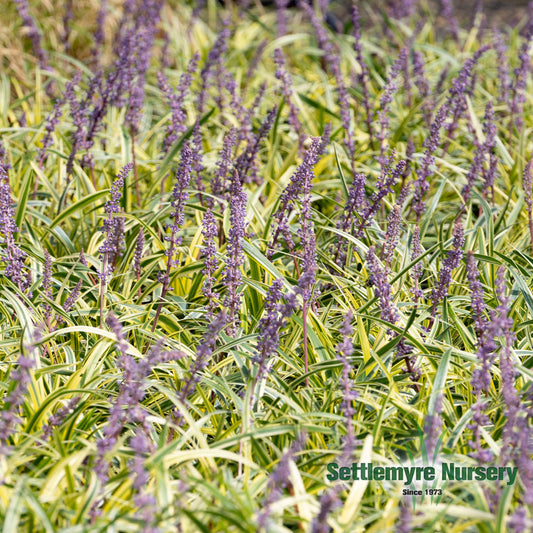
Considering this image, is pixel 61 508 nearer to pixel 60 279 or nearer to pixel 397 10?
pixel 60 279

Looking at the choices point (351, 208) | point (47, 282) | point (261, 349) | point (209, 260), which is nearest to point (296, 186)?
point (351, 208)

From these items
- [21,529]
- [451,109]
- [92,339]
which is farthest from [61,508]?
[451,109]

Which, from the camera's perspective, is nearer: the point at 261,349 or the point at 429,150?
the point at 261,349

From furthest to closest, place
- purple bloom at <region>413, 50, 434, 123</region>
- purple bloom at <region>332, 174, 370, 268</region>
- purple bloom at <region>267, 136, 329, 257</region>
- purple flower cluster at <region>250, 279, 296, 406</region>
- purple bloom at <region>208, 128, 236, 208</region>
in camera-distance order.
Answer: purple bloom at <region>413, 50, 434, 123</region> → purple bloom at <region>208, 128, 236, 208</region> → purple bloom at <region>332, 174, 370, 268</region> → purple bloom at <region>267, 136, 329, 257</region> → purple flower cluster at <region>250, 279, 296, 406</region>

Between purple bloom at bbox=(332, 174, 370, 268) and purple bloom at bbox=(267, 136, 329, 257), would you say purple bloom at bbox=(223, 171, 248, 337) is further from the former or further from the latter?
purple bloom at bbox=(332, 174, 370, 268)

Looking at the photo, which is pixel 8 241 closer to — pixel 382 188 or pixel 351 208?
pixel 351 208

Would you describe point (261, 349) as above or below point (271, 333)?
below

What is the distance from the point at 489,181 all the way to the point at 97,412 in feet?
9.10

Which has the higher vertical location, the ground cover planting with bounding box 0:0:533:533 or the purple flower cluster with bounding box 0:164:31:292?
Answer: the purple flower cluster with bounding box 0:164:31:292

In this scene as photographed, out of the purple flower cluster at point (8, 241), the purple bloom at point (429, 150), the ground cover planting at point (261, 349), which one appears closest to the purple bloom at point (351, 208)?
the ground cover planting at point (261, 349)

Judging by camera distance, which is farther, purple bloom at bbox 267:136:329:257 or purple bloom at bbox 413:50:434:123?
purple bloom at bbox 413:50:434:123

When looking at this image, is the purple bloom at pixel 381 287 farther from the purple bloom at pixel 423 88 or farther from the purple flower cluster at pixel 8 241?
the purple bloom at pixel 423 88

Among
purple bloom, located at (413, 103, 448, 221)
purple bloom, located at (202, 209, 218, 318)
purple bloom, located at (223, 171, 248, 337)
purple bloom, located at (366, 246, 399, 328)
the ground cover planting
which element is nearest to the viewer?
the ground cover planting

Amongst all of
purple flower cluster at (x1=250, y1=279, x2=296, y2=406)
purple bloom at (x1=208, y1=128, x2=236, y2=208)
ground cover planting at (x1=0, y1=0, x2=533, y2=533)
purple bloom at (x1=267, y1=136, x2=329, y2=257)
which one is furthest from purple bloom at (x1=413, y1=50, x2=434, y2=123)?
purple flower cluster at (x1=250, y1=279, x2=296, y2=406)
